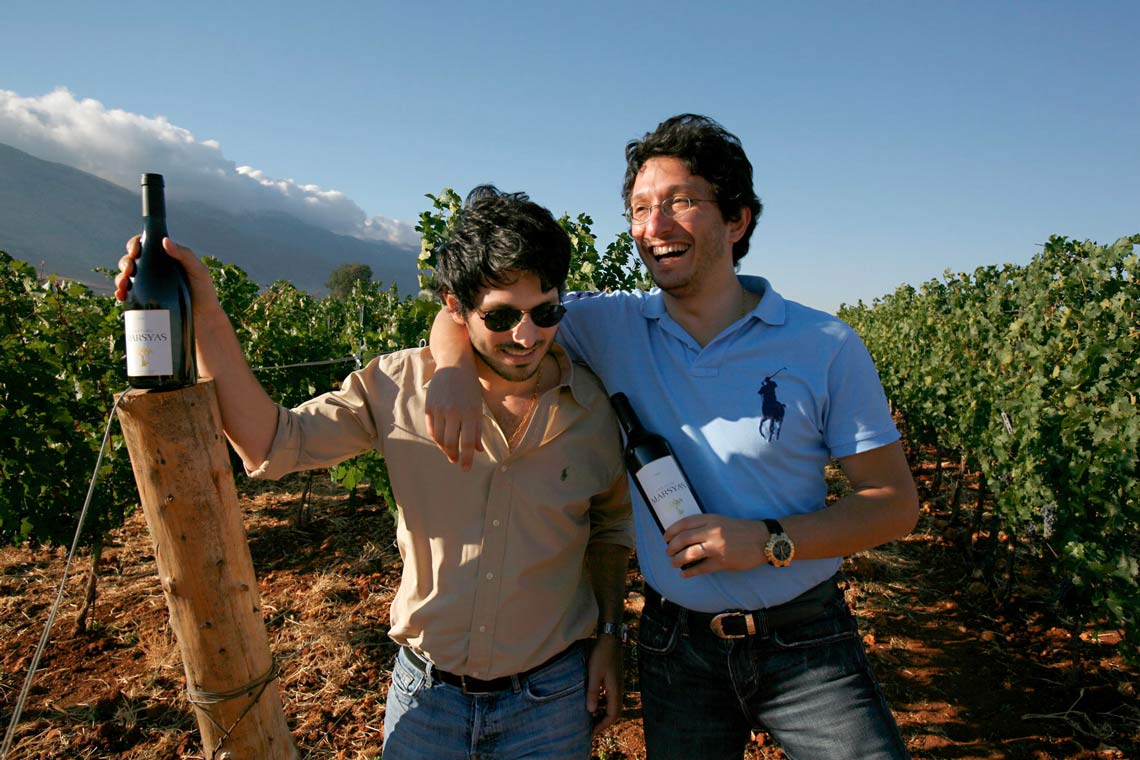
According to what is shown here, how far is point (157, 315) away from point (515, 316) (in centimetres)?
84

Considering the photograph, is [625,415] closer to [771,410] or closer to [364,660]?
[771,410]

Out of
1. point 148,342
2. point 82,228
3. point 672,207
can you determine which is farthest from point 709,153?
point 82,228

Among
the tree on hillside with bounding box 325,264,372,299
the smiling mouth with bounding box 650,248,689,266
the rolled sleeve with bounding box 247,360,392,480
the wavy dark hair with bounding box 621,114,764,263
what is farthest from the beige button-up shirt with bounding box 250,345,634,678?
the tree on hillside with bounding box 325,264,372,299

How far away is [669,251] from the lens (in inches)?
77.7

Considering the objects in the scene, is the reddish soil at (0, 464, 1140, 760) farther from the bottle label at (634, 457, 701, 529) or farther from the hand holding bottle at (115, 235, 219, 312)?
the hand holding bottle at (115, 235, 219, 312)

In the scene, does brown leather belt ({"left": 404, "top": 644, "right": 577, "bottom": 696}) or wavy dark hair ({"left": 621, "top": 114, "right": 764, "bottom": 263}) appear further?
wavy dark hair ({"left": 621, "top": 114, "right": 764, "bottom": 263})

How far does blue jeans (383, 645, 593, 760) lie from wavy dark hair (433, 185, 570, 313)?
1.11 meters

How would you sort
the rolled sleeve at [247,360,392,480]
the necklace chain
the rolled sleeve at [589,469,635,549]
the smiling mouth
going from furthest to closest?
the rolled sleeve at [589,469,635,549], the smiling mouth, the necklace chain, the rolled sleeve at [247,360,392,480]

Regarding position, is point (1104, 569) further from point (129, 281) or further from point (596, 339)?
point (129, 281)

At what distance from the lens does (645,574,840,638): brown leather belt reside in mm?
1815

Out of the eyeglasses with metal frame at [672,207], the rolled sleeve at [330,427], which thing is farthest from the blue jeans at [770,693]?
the eyeglasses with metal frame at [672,207]

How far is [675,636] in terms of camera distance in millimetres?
1918

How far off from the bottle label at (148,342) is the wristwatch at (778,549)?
1525mm

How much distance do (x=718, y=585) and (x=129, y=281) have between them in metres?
1.71
